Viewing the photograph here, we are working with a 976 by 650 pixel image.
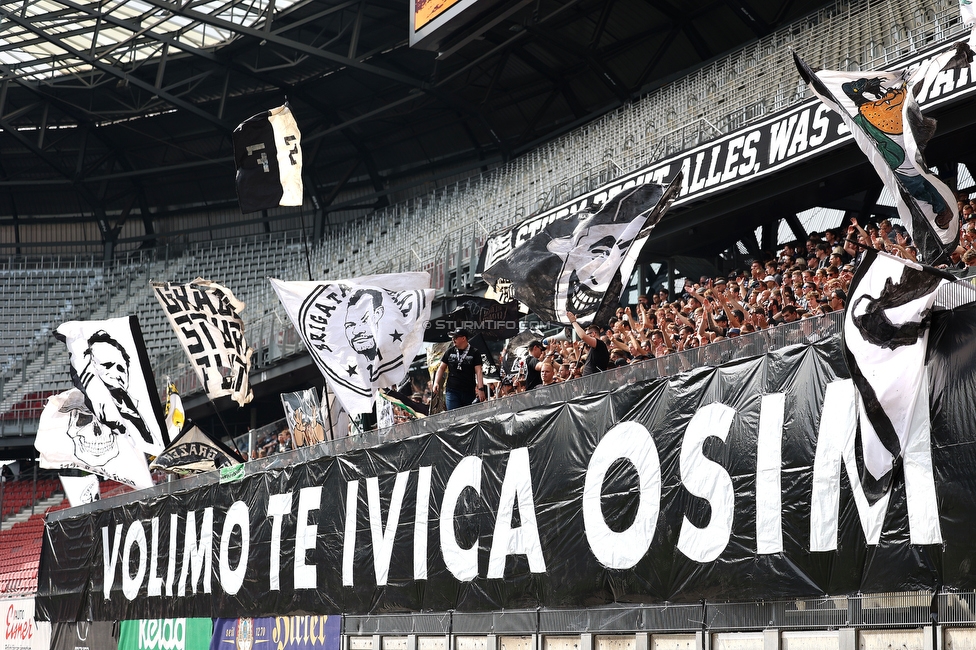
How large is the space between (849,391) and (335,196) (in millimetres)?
34946

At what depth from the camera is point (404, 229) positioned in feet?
108

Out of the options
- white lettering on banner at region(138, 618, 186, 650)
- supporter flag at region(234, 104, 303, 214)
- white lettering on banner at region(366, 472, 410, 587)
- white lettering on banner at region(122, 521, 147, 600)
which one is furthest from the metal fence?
white lettering on banner at region(122, 521, 147, 600)

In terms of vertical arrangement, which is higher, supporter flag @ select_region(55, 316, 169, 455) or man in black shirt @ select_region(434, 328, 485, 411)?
supporter flag @ select_region(55, 316, 169, 455)

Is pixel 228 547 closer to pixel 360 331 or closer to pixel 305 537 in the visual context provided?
pixel 305 537

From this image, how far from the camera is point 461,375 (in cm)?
1238

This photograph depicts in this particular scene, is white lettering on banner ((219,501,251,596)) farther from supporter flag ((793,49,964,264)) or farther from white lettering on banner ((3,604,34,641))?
supporter flag ((793,49,964,264))

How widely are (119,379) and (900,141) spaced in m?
13.9

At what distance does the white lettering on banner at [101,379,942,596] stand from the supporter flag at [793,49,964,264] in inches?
56.3

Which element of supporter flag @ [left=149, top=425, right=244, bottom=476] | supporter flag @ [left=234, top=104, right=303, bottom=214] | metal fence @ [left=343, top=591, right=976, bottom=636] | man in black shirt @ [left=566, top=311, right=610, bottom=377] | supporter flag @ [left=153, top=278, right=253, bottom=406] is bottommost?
metal fence @ [left=343, top=591, right=976, bottom=636]

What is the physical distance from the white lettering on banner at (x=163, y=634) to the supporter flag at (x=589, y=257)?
7733mm

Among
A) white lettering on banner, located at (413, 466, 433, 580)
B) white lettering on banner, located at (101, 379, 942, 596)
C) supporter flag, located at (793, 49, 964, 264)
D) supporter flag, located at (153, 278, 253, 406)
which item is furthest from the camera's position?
supporter flag, located at (153, 278, 253, 406)

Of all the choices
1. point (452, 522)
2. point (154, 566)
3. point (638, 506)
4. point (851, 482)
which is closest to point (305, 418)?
point (154, 566)

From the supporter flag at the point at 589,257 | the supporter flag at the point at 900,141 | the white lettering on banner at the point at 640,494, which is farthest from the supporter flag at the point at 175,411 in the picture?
the supporter flag at the point at 900,141

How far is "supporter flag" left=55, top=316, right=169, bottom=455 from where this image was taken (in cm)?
1758
